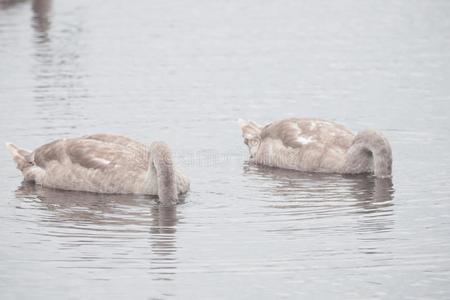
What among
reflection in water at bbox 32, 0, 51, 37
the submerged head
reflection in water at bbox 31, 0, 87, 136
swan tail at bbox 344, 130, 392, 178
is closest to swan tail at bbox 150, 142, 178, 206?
swan tail at bbox 344, 130, 392, 178

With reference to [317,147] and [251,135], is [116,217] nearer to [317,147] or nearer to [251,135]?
[317,147]

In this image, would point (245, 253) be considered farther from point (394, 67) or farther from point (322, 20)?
point (322, 20)

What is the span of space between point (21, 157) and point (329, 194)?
462cm

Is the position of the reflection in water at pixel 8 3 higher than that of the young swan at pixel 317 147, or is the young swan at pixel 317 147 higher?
the reflection in water at pixel 8 3

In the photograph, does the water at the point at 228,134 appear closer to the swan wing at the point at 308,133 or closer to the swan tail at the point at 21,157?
the swan tail at the point at 21,157

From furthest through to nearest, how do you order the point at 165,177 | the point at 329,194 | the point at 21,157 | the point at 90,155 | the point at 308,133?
1. the point at 308,133
2. the point at 21,157
3. the point at 90,155
4. the point at 329,194
5. the point at 165,177

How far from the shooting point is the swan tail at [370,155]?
19.7 metres

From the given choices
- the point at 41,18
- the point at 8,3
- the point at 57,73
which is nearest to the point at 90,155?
the point at 57,73

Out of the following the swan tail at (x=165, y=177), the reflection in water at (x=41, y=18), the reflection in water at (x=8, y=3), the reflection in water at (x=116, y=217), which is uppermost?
the reflection in water at (x=8, y=3)

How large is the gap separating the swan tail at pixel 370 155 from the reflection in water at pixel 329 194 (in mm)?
145

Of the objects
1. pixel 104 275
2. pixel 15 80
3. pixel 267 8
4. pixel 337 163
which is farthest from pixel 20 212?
pixel 267 8

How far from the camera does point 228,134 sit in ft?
74.0

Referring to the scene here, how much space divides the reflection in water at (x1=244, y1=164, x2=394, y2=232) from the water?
33 millimetres

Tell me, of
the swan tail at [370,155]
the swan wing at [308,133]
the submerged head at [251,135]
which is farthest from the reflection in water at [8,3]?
the swan tail at [370,155]
